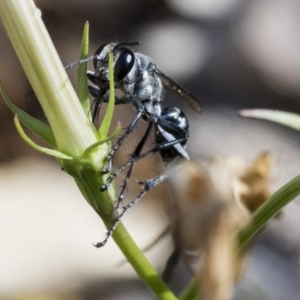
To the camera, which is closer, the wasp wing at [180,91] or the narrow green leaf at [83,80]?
the narrow green leaf at [83,80]

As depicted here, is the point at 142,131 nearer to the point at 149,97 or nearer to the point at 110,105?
the point at 149,97

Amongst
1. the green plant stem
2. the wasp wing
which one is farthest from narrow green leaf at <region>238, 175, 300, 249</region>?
the wasp wing

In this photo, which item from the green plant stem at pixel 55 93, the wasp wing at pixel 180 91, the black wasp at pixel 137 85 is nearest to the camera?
the green plant stem at pixel 55 93

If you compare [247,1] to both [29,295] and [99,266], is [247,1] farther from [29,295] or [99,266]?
[29,295]

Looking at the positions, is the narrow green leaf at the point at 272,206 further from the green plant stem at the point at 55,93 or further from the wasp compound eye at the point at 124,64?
the wasp compound eye at the point at 124,64

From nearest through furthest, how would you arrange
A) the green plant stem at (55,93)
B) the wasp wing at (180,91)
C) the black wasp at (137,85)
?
the green plant stem at (55,93) → the black wasp at (137,85) → the wasp wing at (180,91)

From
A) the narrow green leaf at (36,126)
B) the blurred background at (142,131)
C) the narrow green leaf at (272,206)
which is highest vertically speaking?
the narrow green leaf at (36,126)

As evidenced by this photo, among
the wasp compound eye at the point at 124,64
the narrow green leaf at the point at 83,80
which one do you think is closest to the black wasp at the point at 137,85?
the wasp compound eye at the point at 124,64
